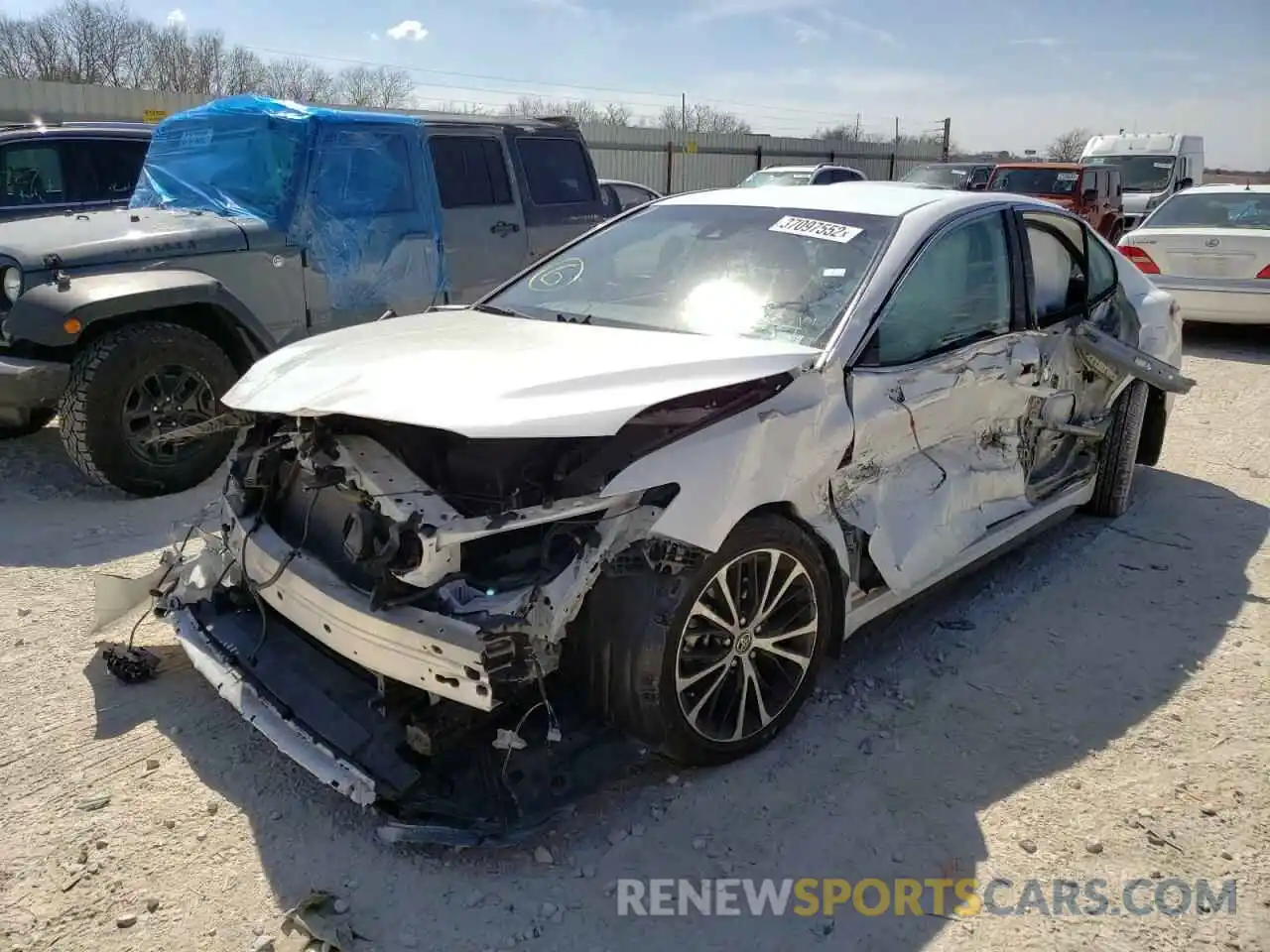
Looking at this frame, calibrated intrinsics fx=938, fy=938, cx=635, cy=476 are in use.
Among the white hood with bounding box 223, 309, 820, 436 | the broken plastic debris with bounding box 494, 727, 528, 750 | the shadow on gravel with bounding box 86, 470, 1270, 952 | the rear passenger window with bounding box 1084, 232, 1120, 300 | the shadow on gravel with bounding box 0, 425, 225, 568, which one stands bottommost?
the shadow on gravel with bounding box 86, 470, 1270, 952

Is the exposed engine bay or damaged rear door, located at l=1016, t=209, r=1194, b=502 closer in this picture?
the exposed engine bay

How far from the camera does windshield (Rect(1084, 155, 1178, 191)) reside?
59.7 feet

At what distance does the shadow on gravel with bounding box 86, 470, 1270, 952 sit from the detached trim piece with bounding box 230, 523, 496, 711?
511mm

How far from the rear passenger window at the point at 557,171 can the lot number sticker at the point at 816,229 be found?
4033 millimetres

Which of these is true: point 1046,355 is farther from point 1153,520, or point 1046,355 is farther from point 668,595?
point 668,595

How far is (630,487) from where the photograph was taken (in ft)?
8.54

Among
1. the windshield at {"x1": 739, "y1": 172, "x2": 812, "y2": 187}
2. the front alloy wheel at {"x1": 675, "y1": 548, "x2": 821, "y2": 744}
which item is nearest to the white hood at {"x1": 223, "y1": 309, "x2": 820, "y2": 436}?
the front alloy wheel at {"x1": 675, "y1": 548, "x2": 821, "y2": 744}

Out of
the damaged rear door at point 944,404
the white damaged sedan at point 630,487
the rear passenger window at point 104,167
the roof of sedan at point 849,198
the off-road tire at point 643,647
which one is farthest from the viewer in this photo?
the rear passenger window at point 104,167

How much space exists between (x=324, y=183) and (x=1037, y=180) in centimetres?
1305

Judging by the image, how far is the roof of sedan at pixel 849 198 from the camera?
379cm

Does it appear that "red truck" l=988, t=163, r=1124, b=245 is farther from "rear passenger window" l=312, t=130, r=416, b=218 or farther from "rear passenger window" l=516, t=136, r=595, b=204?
"rear passenger window" l=312, t=130, r=416, b=218

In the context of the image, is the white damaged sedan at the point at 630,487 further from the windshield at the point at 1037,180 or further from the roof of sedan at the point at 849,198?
the windshield at the point at 1037,180

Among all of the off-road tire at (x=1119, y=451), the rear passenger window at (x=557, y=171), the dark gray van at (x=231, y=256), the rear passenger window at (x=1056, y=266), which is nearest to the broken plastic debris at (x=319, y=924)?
the dark gray van at (x=231, y=256)

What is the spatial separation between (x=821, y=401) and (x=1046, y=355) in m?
1.78
